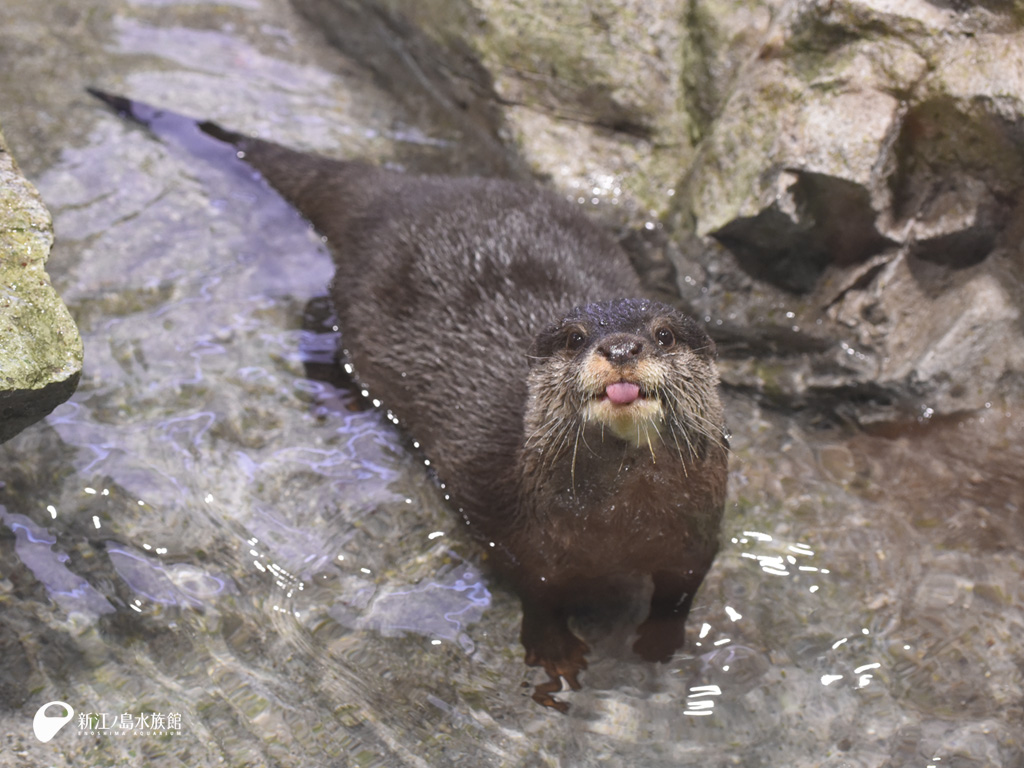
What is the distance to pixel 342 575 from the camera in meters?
2.41

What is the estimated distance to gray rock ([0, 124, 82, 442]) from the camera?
5.96 feet

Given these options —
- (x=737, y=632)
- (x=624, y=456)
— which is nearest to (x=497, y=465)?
(x=624, y=456)

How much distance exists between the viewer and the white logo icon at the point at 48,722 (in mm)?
1896

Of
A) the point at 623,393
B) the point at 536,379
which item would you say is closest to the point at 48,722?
the point at 536,379

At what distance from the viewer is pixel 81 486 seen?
7.85ft

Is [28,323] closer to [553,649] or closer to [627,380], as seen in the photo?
[627,380]

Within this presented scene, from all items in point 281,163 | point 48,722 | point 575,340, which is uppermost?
A: point 575,340

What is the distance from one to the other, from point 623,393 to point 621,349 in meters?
0.08

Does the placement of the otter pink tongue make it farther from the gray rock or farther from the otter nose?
the gray rock

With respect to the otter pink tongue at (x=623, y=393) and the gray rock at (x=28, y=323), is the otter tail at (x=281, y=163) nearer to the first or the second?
the gray rock at (x=28, y=323)

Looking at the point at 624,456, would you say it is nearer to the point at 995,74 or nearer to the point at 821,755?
the point at 821,755

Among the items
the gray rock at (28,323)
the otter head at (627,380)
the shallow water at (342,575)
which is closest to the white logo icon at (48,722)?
the shallow water at (342,575)

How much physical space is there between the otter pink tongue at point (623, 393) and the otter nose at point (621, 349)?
0.13ft

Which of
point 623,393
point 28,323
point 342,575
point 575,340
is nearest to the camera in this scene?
point 623,393
